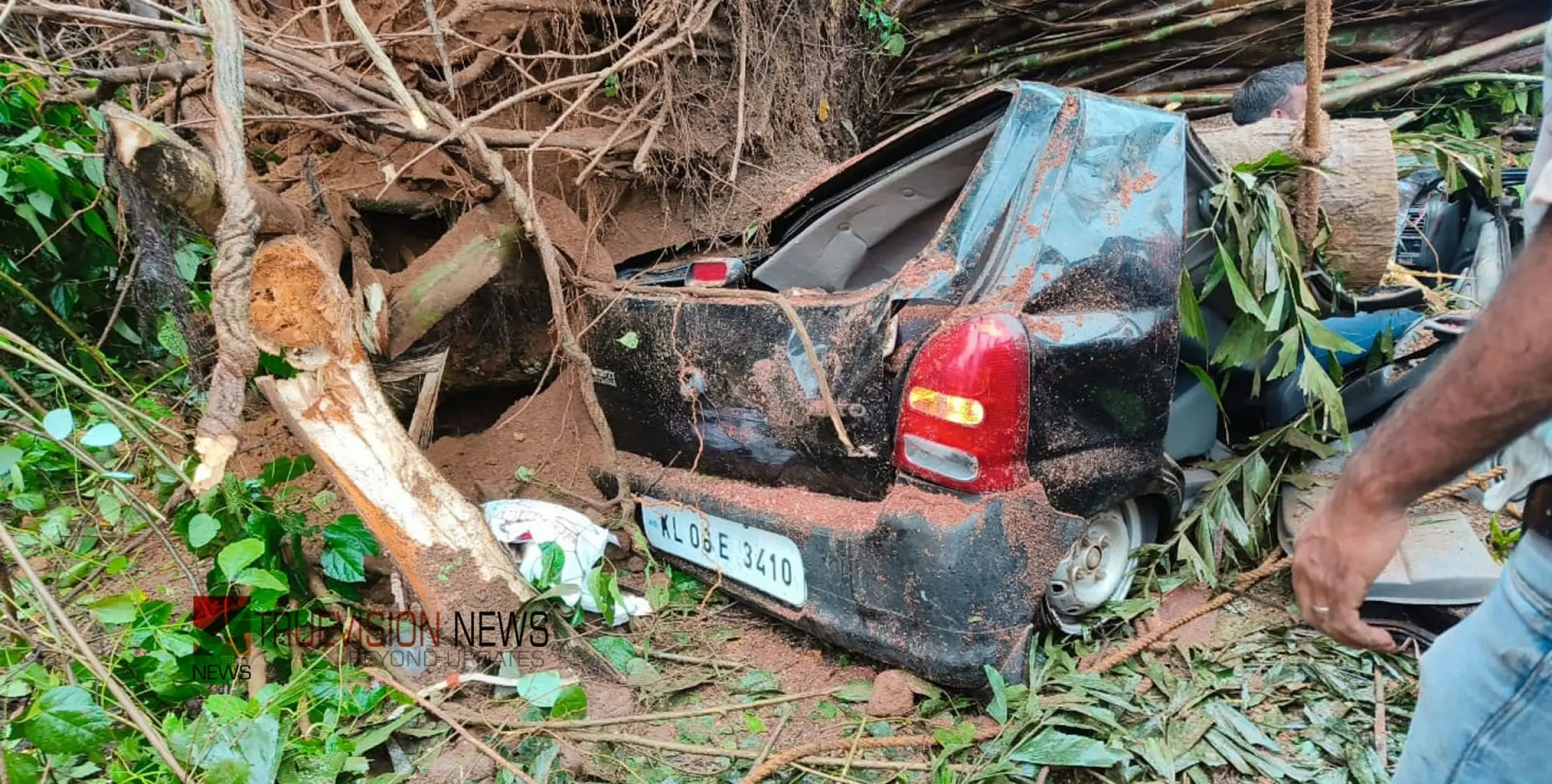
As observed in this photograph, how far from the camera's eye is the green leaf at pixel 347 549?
2.20 meters

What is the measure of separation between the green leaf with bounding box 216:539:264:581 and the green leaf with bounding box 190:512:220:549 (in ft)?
0.35

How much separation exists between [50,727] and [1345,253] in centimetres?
345

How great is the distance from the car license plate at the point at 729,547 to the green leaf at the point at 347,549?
79 cm

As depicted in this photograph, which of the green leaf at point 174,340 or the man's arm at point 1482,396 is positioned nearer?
the man's arm at point 1482,396

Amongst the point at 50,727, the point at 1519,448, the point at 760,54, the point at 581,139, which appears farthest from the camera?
the point at 760,54

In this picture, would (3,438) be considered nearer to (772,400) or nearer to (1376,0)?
(772,400)

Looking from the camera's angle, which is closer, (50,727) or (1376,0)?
(50,727)

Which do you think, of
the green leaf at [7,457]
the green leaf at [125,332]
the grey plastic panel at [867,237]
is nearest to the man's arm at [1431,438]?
the grey plastic panel at [867,237]

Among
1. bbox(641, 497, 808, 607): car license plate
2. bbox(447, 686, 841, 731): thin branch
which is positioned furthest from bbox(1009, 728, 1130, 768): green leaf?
bbox(641, 497, 808, 607): car license plate

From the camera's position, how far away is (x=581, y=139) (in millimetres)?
3131

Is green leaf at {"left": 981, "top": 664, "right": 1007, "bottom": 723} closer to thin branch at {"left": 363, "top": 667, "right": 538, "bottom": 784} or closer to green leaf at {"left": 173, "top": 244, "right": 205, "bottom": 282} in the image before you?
thin branch at {"left": 363, "top": 667, "right": 538, "bottom": 784}

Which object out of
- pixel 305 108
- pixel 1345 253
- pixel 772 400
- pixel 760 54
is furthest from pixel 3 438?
pixel 1345 253

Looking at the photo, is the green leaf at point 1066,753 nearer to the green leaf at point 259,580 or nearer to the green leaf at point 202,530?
the green leaf at point 259,580

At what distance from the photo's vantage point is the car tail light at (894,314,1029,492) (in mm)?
1774
